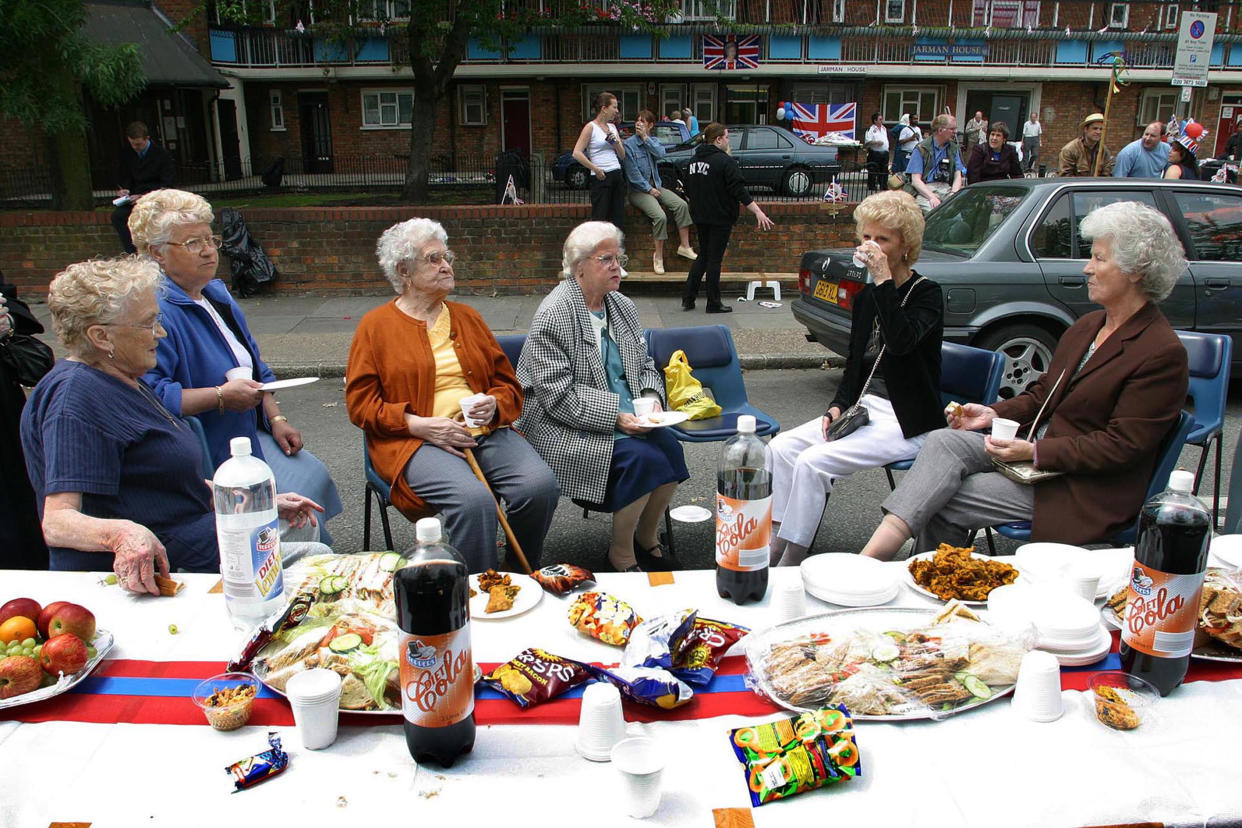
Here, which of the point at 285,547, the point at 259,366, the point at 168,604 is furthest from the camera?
the point at 259,366

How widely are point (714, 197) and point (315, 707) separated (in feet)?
28.4

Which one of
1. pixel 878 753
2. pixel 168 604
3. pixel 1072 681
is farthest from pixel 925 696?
pixel 168 604

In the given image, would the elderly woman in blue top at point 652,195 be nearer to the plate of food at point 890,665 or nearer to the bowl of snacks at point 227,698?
the plate of food at point 890,665

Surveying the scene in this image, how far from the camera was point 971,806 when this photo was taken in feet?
5.32

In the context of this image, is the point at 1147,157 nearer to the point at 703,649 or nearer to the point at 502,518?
the point at 502,518

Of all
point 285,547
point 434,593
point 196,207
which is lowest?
point 285,547

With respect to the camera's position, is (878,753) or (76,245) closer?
(878,753)

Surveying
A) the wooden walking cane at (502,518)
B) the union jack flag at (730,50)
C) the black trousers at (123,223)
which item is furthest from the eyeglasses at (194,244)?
the union jack flag at (730,50)

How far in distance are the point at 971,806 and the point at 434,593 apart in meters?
1.02

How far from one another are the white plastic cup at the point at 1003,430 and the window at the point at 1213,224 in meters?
4.67

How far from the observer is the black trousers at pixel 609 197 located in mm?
10969

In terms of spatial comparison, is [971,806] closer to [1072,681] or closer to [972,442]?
[1072,681]

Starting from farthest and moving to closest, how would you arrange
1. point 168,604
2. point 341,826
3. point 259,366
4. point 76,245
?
point 76,245 < point 259,366 < point 168,604 < point 341,826

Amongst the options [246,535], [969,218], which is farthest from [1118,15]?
[246,535]
